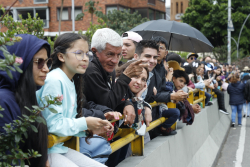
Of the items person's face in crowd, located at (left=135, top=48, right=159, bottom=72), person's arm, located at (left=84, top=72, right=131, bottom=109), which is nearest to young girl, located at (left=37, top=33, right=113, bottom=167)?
person's arm, located at (left=84, top=72, right=131, bottom=109)

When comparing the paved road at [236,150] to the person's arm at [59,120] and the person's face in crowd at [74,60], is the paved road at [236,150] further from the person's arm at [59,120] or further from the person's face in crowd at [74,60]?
the person's arm at [59,120]

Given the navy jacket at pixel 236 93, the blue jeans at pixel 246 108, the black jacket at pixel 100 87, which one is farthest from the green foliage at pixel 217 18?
the black jacket at pixel 100 87

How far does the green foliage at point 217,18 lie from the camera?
42.3 meters

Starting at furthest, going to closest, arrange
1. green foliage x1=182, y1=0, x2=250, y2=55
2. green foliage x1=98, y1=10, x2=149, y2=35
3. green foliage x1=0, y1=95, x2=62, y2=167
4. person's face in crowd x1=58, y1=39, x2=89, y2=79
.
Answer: green foliage x1=182, y1=0, x2=250, y2=55 → green foliage x1=98, y1=10, x2=149, y2=35 → person's face in crowd x1=58, y1=39, x2=89, y2=79 → green foliage x1=0, y1=95, x2=62, y2=167

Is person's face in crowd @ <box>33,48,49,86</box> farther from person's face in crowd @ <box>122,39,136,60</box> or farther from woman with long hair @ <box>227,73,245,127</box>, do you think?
woman with long hair @ <box>227,73,245,127</box>

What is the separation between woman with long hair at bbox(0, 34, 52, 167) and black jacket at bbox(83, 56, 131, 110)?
106 centimetres

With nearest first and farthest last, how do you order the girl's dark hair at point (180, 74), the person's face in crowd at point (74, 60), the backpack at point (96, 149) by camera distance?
the person's face in crowd at point (74, 60), the backpack at point (96, 149), the girl's dark hair at point (180, 74)

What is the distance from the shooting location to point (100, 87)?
3.15 m

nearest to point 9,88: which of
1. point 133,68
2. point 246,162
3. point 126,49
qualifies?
point 133,68

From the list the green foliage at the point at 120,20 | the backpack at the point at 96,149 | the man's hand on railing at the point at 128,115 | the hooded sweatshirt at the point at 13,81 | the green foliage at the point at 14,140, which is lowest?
the backpack at the point at 96,149

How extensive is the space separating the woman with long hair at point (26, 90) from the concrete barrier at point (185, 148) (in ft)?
5.04

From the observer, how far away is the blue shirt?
2246 mm

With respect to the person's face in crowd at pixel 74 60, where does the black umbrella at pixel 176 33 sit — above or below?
above

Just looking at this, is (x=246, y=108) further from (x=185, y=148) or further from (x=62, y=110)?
(x=62, y=110)
